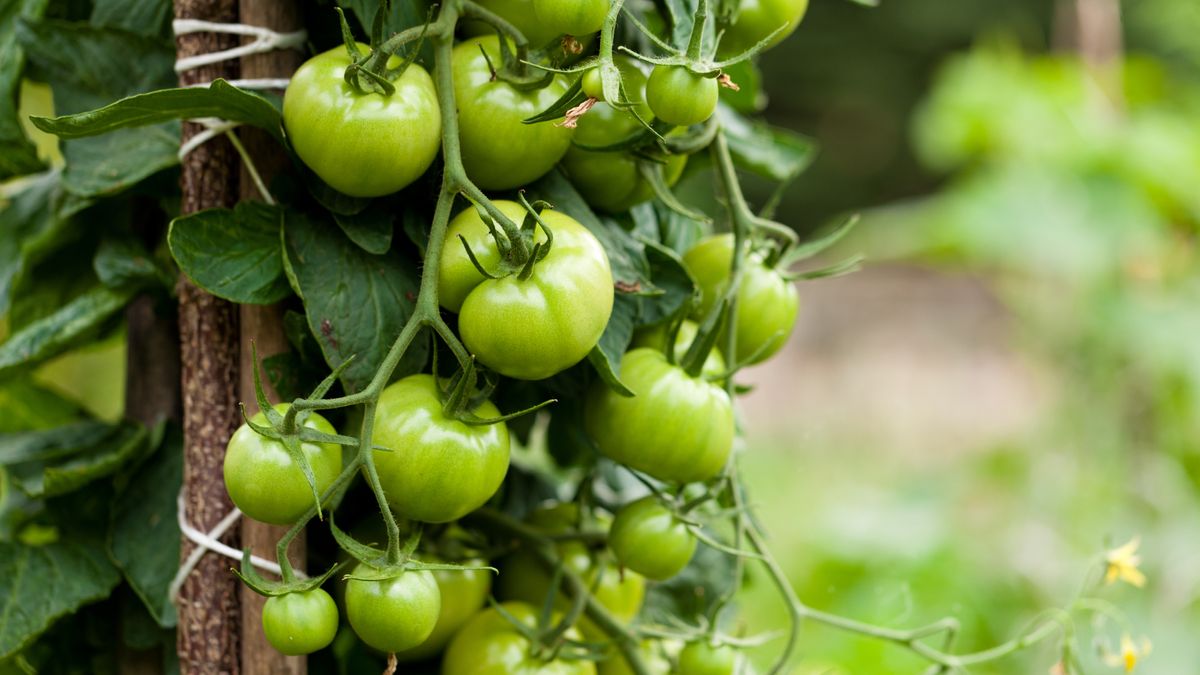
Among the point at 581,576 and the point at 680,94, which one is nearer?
the point at 680,94

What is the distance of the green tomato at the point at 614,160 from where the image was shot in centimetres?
52

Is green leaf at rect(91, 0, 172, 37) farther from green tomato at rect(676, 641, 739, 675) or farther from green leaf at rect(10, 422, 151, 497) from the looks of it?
green tomato at rect(676, 641, 739, 675)

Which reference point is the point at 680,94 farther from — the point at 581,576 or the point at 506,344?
the point at 581,576

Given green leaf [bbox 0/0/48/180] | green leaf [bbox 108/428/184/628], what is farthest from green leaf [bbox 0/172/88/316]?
green leaf [bbox 108/428/184/628]

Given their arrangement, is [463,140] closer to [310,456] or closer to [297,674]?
[310,456]

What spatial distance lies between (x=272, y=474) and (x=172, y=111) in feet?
0.61

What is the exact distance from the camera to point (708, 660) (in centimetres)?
57

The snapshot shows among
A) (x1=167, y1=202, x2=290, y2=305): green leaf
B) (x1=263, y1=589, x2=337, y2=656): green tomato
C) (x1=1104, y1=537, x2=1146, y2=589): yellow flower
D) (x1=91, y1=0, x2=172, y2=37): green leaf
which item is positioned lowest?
(x1=1104, y1=537, x2=1146, y2=589): yellow flower

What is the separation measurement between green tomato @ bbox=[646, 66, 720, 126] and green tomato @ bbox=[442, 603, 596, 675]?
0.29 metres

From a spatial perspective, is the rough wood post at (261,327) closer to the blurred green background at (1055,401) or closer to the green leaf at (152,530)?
the green leaf at (152,530)

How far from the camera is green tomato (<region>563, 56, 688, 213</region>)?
0.52m

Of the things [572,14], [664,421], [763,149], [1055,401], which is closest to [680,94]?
[572,14]

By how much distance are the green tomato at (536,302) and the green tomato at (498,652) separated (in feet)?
0.59

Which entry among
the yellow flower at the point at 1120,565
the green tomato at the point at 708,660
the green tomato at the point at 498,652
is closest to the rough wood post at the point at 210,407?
the green tomato at the point at 498,652
